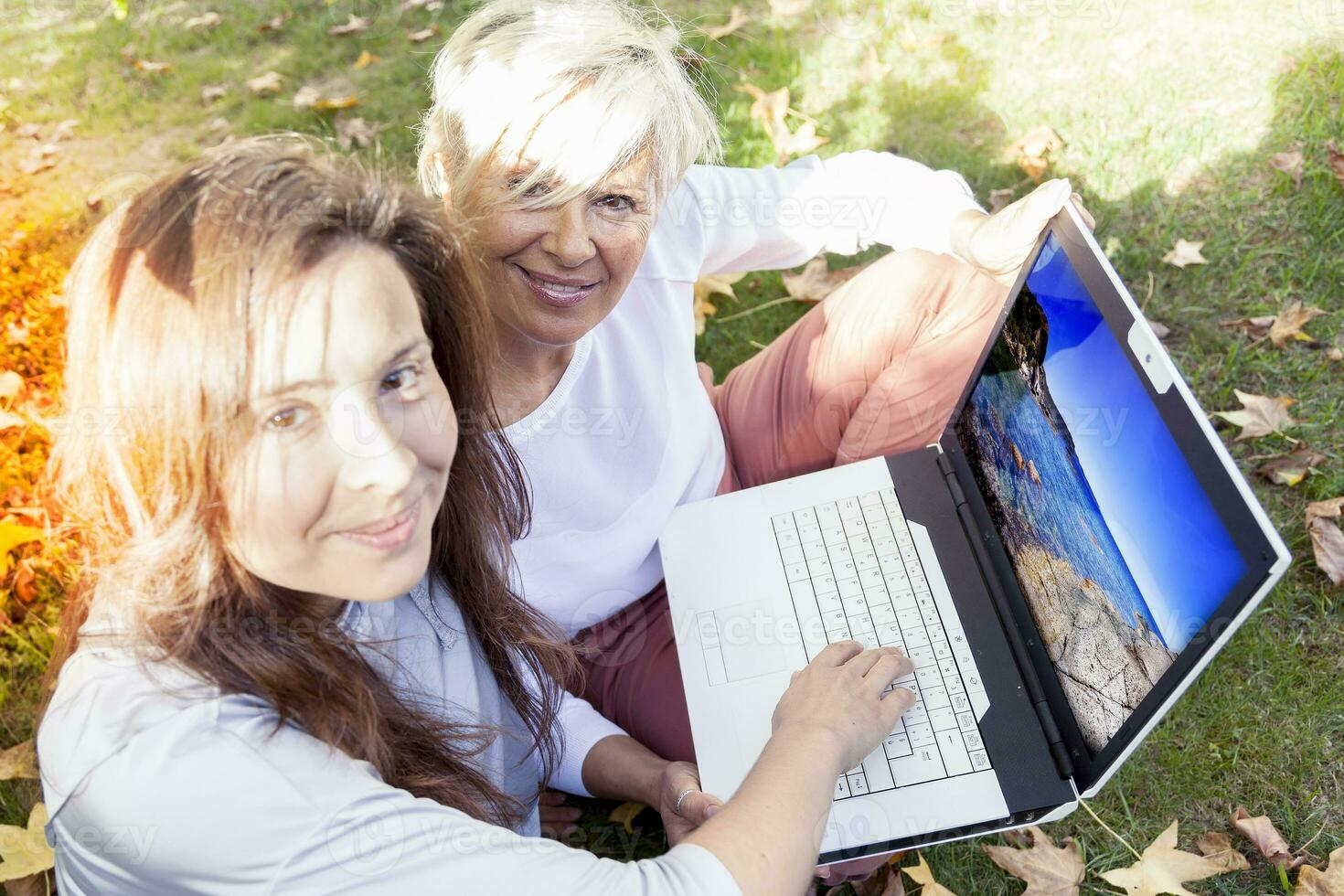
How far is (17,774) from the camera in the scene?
2074 mm

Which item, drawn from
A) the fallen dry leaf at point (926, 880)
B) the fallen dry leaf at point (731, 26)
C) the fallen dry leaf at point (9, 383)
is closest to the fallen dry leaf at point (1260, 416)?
the fallen dry leaf at point (926, 880)

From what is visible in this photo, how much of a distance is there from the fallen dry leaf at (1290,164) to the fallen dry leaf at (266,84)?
3639mm

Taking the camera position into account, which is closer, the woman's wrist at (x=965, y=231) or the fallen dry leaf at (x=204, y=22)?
the woman's wrist at (x=965, y=231)

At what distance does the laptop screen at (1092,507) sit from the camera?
1.07 meters

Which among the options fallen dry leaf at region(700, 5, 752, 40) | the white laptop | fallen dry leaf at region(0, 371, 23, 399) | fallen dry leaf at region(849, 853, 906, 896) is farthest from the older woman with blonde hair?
fallen dry leaf at region(700, 5, 752, 40)

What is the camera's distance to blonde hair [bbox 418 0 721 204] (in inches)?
57.1

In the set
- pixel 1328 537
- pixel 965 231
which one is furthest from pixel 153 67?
pixel 1328 537

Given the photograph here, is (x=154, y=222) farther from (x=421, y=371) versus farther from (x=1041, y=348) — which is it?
(x=1041, y=348)

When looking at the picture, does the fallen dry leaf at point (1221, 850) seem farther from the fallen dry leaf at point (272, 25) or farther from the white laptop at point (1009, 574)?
the fallen dry leaf at point (272, 25)

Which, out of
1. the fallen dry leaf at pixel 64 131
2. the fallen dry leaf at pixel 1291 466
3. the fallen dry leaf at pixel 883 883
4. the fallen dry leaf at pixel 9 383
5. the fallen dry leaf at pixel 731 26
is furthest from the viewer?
the fallen dry leaf at pixel 64 131

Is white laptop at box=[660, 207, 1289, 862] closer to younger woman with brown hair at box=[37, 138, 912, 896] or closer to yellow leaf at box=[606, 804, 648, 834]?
younger woman with brown hair at box=[37, 138, 912, 896]

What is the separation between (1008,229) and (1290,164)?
5.40 feet

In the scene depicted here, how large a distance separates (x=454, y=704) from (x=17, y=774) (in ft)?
4.34

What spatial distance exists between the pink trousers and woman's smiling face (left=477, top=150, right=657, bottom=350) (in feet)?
1.87
